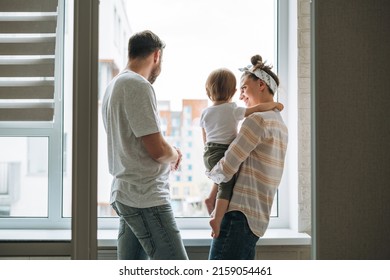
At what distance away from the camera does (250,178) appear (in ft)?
5.20

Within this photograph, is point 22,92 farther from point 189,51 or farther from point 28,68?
point 189,51

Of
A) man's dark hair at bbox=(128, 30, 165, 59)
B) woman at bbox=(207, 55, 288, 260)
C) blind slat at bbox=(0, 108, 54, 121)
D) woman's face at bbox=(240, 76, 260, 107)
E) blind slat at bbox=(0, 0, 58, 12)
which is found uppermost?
blind slat at bbox=(0, 0, 58, 12)

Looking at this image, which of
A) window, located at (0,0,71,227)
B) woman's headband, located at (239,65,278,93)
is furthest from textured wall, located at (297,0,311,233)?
window, located at (0,0,71,227)

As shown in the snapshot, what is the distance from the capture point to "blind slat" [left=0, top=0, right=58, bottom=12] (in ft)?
4.42

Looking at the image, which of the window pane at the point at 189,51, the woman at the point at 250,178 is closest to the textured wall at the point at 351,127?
the woman at the point at 250,178

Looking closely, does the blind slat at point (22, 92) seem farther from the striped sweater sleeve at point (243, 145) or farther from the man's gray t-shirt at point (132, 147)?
the striped sweater sleeve at point (243, 145)

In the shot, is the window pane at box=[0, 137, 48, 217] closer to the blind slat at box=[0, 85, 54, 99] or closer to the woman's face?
the blind slat at box=[0, 85, 54, 99]

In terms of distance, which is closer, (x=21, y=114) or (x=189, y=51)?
(x=21, y=114)

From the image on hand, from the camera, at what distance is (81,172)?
52.3 inches

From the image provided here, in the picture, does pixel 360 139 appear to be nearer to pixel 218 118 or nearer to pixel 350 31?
pixel 350 31

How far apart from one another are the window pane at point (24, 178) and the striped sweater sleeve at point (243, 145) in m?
0.56

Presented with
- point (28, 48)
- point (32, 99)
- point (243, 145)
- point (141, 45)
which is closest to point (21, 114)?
point (32, 99)

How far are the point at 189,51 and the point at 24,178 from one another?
89 cm
